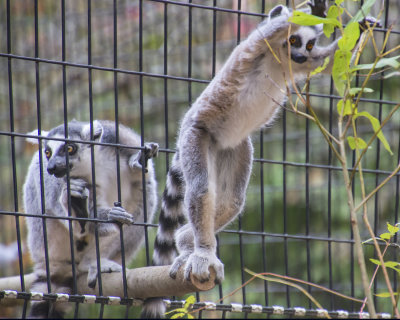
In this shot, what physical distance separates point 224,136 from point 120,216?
2.22 ft

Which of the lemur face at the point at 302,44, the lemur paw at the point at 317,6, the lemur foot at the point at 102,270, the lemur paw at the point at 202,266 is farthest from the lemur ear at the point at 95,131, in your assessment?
the lemur paw at the point at 317,6

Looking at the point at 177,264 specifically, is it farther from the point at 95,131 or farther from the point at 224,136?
the point at 95,131

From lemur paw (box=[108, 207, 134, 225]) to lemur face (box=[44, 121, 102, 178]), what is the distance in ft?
1.63

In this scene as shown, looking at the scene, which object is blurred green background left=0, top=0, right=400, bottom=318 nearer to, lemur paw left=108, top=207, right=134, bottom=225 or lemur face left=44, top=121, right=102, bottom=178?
lemur face left=44, top=121, right=102, bottom=178

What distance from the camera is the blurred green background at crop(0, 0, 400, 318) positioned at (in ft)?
20.1

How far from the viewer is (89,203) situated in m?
3.82

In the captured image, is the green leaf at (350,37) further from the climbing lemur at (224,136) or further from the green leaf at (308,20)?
the climbing lemur at (224,136)

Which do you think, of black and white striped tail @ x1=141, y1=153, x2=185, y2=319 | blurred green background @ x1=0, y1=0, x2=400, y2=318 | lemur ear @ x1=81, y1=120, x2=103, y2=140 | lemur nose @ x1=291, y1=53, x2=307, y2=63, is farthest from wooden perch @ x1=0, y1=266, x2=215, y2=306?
blurred green background @ x1=0, y1=0, x2=400, y2=318

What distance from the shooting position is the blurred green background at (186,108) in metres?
6.12

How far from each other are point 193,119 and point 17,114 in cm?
485

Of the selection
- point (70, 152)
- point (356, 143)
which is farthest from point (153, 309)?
point (356, 143)

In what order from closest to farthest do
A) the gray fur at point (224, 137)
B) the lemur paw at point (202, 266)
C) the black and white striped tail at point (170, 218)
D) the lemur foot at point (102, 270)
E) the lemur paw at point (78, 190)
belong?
the lemur paw at point (202, 266) → the gray fur at point (224, 137) → the black and white striped tail at point (170, 218) → the lemur paw at point (78, 190) → the lemur foot at point (102, 270)

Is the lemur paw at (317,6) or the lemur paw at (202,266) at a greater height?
the lemur paw at (317,6)

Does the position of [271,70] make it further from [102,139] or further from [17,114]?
[17,114]
